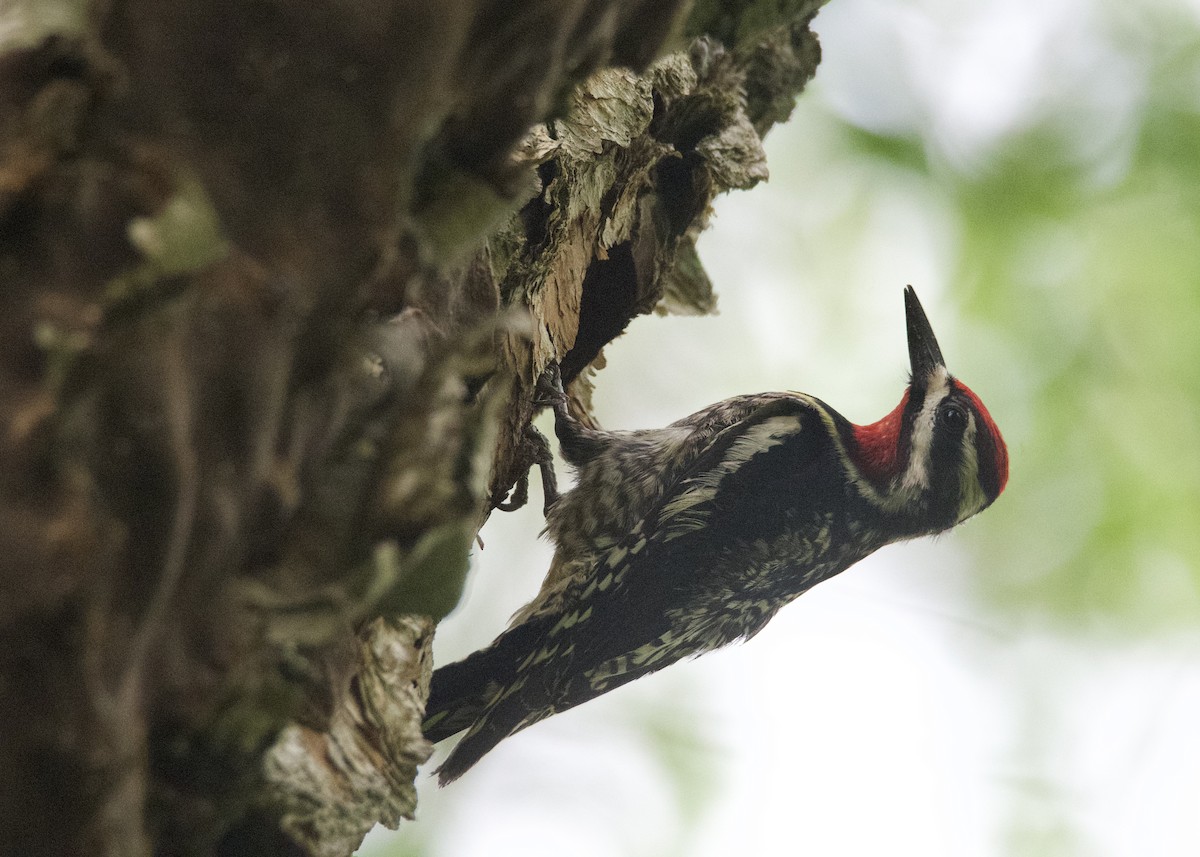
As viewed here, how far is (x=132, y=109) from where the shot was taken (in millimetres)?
873

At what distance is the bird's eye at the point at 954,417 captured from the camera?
3.27 m

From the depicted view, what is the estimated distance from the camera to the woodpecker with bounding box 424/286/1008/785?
2.89 metres

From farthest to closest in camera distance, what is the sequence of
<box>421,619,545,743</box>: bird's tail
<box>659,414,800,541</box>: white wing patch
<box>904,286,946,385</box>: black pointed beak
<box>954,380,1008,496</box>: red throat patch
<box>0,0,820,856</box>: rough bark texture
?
<box>904,286,946,385</box>: black pointed beak, <box>954,380,1008,496</box>: red throat patch, <box>659,414,800,541</box>: white wing patch, <box>421,619,545,743</box>: bird's tail, <box>0,0,820,856</box>: rough bark texture

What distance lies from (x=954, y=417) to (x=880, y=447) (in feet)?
0.78

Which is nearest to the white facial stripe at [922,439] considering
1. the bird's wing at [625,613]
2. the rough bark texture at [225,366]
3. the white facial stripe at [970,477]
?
the white facial stripe at [970,477]

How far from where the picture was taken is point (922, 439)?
333 centimetres

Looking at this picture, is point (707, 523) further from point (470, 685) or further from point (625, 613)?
point (470, 685)

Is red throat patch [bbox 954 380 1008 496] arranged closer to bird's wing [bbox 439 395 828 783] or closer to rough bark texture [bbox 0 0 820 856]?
bird's wing [bbox 439 395 828 783]

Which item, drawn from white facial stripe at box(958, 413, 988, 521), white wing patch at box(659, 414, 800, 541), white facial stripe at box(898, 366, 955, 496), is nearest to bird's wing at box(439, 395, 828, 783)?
white wing patch at box(659, 414, 800, 541)

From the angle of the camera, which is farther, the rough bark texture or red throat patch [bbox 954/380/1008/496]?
red throat patch [bbox 954/380/1008/496]

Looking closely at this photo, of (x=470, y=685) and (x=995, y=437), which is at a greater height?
(x=995, y=437)

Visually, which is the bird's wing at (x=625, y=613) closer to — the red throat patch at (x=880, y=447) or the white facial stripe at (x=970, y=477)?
the red throat patch at (x=880, y=447)

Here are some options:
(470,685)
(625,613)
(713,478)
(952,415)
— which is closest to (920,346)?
(952,415)

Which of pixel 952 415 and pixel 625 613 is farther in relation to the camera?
pixel 952 415
